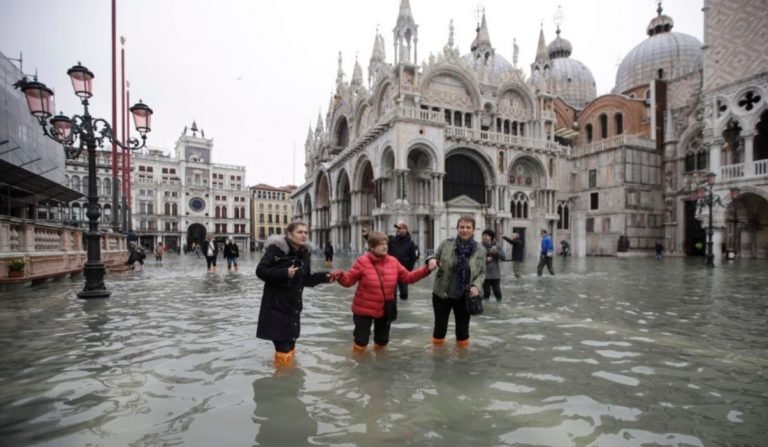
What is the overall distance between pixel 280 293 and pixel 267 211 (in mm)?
80512

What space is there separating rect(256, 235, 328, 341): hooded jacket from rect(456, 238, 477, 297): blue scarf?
1748mm

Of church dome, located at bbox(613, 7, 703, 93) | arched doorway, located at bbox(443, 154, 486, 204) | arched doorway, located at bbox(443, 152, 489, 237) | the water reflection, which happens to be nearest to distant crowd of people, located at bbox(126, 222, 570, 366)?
the water reflection

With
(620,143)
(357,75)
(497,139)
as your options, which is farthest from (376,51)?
(620,143)

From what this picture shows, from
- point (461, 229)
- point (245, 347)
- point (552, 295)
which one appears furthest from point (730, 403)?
point (552, 295)

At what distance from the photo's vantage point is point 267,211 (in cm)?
8200

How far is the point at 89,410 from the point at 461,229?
12.6ft

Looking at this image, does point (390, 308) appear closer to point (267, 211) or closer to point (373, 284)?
point (373, 284)

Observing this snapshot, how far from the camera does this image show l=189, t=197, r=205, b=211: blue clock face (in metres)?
69.9

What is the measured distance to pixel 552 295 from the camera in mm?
10094

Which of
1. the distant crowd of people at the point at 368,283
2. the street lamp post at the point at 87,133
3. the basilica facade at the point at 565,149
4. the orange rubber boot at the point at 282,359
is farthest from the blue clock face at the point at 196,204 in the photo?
the orange rubber boot at the point at 282,359

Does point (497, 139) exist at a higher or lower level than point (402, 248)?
higher

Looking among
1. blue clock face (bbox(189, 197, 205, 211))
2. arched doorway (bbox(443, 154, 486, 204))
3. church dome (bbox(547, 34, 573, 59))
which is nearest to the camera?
arched doorway (bbox(443, 154, 486, 204))

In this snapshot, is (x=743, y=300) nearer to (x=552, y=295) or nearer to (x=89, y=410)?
(x=552, y=295)

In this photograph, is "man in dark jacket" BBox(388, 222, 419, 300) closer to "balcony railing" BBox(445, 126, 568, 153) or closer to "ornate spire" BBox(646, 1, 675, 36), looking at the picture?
"balcony railing" BBox(445, 126, 568, 153)
